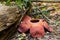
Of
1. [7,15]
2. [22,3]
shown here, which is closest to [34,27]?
[7,15]

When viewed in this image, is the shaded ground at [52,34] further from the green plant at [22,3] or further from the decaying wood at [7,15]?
the green plant at [22,3]

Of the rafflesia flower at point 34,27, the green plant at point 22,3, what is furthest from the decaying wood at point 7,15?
the rafflesia flower at point 34,27

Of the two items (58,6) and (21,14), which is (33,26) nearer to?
(21,14)

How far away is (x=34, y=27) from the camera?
3348 millimetres

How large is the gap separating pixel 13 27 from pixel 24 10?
60 cm

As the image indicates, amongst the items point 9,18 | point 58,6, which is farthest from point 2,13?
point 58,6

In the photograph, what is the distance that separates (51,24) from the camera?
3686mm

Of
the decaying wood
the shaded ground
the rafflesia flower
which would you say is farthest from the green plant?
the shaded ground

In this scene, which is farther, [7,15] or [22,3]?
[22,3]

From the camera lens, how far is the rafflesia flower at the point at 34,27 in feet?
10.8

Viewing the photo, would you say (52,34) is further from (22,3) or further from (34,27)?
(22,3)

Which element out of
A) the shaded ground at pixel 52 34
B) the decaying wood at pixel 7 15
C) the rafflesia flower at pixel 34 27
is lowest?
the shaded ground at pixel 52 34

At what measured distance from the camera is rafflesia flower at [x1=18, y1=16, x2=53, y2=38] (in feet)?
10.8

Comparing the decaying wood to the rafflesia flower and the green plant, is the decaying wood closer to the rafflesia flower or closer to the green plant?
the green plant
